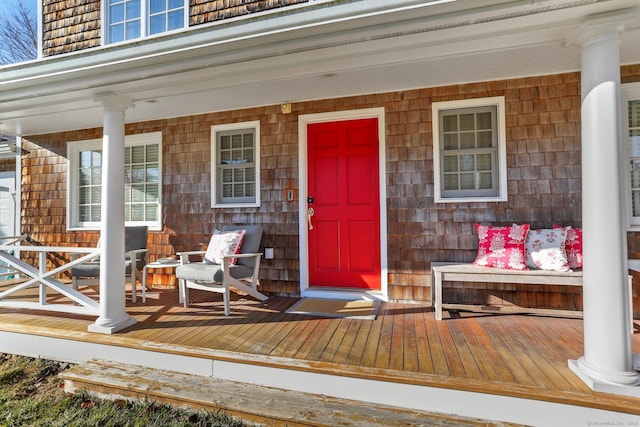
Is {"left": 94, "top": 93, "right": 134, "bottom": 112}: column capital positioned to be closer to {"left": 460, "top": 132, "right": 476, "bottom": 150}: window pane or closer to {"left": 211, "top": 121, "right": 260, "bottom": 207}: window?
{"left": 211, "top": 121, "right": 260, "bottom": 207}: window

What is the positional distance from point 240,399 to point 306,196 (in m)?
2.35

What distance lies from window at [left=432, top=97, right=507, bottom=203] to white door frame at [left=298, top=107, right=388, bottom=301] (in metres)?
0.56

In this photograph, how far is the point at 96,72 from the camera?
2605 mm

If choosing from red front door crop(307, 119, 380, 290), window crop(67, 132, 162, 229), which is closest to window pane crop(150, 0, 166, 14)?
window crop(67, 132, 162, 229)

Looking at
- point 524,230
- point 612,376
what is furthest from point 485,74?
point 612,376

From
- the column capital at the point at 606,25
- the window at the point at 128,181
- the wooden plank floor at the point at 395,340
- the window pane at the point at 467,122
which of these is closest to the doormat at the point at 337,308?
the wooden plank floor at the point at 395,340

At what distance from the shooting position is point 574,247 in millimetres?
2893

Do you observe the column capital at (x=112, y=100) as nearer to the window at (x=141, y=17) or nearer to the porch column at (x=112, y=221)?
the porch column at (x=112, y=221)

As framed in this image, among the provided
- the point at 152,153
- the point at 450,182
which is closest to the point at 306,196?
the point at 450,182

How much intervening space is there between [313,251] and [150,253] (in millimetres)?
2355

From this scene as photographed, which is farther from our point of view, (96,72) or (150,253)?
(150,253)

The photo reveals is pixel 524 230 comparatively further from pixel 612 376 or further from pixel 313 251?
pixel 313 251

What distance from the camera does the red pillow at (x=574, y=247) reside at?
285 cm

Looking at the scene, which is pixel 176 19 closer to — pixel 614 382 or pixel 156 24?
pixel 156 24
